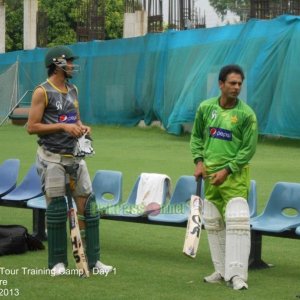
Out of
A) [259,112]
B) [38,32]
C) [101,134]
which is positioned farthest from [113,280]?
[38,32]

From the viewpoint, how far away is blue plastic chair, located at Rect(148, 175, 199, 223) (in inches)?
366

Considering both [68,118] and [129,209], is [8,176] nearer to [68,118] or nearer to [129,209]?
[129,209]

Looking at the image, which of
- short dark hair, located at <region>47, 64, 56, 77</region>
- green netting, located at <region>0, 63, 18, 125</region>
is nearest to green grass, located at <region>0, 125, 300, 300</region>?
short dark hair, located at <region>47, 64, 56, 77</region>

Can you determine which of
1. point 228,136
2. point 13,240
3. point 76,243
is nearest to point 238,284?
point 228,136

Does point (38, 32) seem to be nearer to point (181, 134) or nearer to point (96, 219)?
point (181, 134)

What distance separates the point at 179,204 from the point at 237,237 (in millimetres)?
2046

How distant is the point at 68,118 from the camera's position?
8180 millimetres

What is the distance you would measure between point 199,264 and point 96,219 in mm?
1165

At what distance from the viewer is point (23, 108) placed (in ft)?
109

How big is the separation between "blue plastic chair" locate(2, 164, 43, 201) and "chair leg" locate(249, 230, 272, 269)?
293 cm

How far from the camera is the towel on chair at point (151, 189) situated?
9.88m

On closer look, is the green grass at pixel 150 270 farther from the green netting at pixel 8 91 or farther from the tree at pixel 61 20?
the tree at pixel 61 20

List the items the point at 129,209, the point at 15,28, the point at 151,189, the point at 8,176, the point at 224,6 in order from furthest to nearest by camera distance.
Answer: the point at 224,6
the point at 15,28
the point at 8,176
the point at 151,189
the point at 129,209

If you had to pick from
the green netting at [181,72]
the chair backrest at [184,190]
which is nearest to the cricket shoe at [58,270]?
the chair backrest at [184,190]
